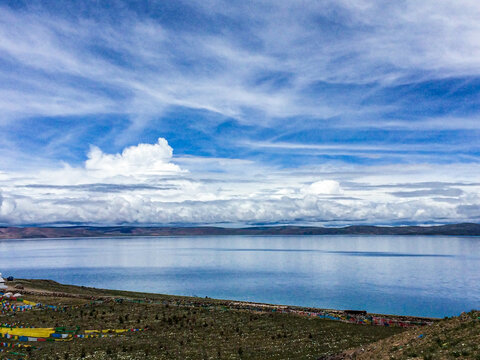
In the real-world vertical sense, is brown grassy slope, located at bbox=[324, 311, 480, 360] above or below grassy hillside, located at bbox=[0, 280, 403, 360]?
above

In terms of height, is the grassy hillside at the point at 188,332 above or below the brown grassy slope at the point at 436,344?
below

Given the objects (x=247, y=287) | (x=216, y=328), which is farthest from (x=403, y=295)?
(x=216, y=328)

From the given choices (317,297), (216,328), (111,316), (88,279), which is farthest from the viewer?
(88,279)

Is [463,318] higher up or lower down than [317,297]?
higher up

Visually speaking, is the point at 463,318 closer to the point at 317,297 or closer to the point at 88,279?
the point at 317,297

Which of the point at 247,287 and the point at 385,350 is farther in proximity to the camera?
the point at 247,287

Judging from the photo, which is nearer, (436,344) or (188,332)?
(436,344)

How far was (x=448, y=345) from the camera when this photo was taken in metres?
19.0

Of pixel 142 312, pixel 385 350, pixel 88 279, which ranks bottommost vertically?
pixel 88 279

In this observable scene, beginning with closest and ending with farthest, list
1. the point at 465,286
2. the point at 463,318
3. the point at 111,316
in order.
Answer: the point at 463,318 → the point at 111,316 → the point at 465,286

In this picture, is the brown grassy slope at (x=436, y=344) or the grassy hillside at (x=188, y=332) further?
the grassy hillside at (x=188, y=332)

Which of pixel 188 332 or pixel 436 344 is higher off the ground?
pixel 436 344

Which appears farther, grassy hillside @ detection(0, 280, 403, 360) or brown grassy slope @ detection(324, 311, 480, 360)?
grassy hillside @ detection(0, 280, 403, 360)

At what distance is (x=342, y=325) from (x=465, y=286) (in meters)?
71.7
